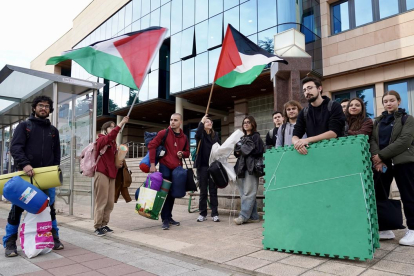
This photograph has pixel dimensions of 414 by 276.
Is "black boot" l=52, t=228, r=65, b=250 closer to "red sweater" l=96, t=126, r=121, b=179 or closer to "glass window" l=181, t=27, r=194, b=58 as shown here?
"red sweater" l=96, t=126, r=121, b=179

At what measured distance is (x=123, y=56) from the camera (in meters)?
5.25

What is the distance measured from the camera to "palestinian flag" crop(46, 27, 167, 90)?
502 centimetres

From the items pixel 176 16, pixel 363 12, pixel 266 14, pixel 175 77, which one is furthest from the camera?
pixel 176 16

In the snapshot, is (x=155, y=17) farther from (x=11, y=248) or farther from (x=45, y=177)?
(x=11, y=248)

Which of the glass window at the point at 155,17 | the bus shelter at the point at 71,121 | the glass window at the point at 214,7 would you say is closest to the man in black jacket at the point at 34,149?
the bus shelter at the point at 71,121

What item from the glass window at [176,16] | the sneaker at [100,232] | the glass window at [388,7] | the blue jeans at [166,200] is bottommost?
the sneaker at [100,232]

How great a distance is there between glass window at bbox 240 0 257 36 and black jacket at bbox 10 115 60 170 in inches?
566

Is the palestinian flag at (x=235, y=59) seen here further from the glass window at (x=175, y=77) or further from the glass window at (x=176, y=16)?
the glass window at (x=176, y=16)

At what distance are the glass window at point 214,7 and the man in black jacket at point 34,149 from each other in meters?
16.2

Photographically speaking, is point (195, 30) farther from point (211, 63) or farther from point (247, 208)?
point (247, 208)

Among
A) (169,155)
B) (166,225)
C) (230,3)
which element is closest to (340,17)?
(230,3)

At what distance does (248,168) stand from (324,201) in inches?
87.1

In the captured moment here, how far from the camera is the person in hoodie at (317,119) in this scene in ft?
11.4

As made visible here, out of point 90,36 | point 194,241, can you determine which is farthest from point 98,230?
point 90,36
